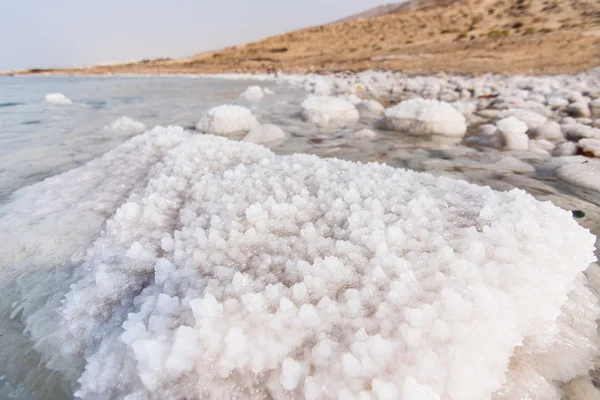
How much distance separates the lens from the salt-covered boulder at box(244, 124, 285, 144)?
4.33m

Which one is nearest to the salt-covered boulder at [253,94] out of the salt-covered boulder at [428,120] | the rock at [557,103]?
the salt-covered boulder at [428,120]

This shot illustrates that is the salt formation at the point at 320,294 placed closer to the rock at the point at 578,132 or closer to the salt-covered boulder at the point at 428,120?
the salt-covered boulder at the point at 428,120

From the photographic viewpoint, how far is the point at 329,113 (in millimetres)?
5449

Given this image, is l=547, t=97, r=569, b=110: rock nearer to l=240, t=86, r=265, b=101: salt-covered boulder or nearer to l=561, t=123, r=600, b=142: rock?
l=561, t=123, r=600, b=142: rock

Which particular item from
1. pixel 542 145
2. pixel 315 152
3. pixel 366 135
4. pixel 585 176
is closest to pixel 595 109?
pixel 542 145

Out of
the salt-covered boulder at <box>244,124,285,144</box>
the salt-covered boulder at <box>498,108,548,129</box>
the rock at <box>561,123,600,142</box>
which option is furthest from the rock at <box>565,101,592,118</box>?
the salt-covered boulder at <box>244,124,285,144</box>

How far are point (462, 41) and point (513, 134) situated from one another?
19461 millimetres

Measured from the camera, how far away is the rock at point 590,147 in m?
3.26

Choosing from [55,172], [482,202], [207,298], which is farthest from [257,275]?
[55,172]

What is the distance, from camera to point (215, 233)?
1.55 m

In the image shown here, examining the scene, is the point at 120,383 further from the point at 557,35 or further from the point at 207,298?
the point at 557,35

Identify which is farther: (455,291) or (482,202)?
(482,202)

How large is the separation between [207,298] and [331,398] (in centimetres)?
50

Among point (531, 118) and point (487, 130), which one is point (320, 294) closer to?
point (487, 130)
